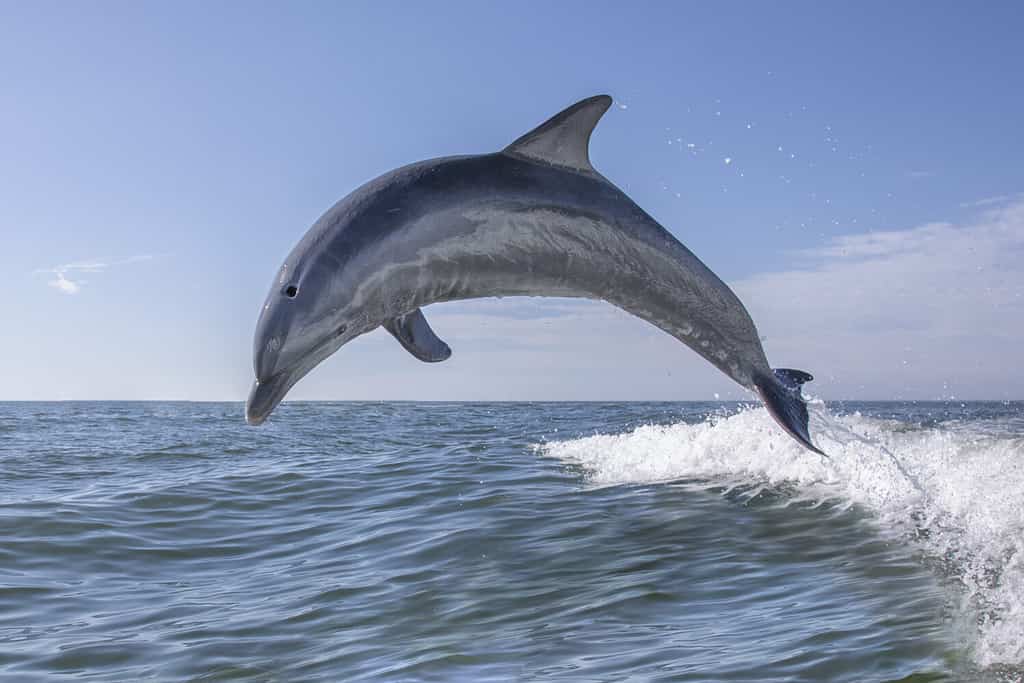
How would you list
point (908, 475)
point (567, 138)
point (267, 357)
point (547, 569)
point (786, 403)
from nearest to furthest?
point (267, 357) → point (567, 138) → point (786, 403) → point (547, 569) → point (908, 475)

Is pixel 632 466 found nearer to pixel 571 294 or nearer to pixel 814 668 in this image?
pixel 814 668

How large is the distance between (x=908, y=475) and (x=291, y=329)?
35.8 ft

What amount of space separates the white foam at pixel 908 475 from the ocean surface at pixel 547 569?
0.16 feet

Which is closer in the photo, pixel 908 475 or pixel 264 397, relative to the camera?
pixel 264 397

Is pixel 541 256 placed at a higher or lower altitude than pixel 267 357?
higher

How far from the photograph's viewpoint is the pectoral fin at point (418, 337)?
318 centimetres

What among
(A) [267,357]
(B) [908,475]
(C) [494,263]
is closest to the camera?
(A) [267,357]

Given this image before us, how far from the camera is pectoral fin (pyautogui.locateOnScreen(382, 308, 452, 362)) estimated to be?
3.18 meters

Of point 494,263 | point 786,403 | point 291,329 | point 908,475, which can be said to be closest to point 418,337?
point 494,263

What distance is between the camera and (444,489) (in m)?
13.6

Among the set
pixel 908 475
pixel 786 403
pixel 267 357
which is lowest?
pixel 908 475

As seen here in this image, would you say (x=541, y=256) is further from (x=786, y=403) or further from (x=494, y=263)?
(x=786, y=403)

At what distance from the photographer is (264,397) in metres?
2.51

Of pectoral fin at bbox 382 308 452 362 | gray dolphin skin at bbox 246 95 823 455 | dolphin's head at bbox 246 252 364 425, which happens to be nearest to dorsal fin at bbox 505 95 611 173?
gray dolphin skin at bbox 246 95 823 455
